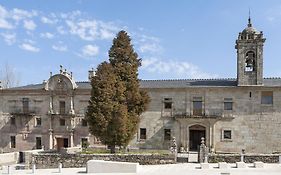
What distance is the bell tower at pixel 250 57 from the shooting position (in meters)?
32.7

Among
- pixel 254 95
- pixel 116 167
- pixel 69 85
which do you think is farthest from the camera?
pixel 69 85

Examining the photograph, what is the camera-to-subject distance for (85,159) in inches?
1057

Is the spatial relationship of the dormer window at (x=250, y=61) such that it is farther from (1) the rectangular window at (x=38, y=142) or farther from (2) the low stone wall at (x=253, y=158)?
(1) the rectangular window at (x=38, y=142)

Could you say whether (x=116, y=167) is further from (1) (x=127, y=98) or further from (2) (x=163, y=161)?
(1) (x=127, y=98)

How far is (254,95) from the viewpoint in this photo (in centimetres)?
3288

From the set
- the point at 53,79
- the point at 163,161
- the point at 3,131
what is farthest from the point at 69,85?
the point at 163,161

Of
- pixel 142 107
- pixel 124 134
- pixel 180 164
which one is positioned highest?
pixel 142 107

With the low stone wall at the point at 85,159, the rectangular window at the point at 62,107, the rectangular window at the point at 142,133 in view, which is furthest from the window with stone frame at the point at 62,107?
the low stone wall at the point at 85,159

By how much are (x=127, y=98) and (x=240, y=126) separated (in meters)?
11.4

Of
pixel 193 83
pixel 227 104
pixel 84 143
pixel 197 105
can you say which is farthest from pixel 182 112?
pixel 84 143

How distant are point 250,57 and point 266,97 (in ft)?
12.8

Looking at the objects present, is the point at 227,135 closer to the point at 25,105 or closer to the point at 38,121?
the point at 38,121

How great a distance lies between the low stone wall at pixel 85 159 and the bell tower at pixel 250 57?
36.6 ft

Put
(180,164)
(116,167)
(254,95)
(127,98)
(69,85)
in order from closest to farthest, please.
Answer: (116,167), (180,164), (127,98), (254,95), (69,85)
